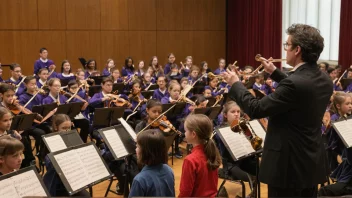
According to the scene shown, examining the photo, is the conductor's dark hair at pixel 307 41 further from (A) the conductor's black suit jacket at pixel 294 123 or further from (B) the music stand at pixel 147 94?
(B) the music stand at pixel 147 94

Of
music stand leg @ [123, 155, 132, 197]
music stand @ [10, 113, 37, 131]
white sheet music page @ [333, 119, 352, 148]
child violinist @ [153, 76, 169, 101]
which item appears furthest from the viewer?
child violinist @ [153, 76, 169, 101]

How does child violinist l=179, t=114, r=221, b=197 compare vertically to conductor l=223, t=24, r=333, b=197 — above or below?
below

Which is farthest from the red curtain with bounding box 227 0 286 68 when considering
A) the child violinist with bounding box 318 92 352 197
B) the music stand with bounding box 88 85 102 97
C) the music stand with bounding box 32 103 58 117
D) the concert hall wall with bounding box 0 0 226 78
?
the child violinist with bounding box 318 92 352 197

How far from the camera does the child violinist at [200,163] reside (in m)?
2.94

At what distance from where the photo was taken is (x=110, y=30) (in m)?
13.5

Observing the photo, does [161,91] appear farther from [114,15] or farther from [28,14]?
[114,15]

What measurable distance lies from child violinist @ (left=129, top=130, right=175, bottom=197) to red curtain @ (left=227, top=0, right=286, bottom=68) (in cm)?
1106

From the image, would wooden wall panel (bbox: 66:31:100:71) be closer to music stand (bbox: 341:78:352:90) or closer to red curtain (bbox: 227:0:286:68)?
red curtain (bbox: 227:0:286:68)

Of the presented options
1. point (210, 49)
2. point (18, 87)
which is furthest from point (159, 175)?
point (210, 49)

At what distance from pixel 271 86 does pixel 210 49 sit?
6.46m

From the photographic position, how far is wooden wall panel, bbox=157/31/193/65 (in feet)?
47.4

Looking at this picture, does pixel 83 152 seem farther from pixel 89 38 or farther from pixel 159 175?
pixel 89 38

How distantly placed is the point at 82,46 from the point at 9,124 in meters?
8.90

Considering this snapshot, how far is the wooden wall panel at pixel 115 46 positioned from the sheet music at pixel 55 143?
9597 mm
